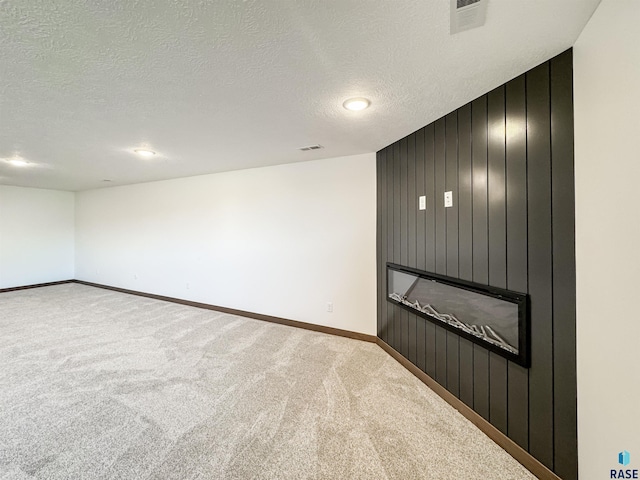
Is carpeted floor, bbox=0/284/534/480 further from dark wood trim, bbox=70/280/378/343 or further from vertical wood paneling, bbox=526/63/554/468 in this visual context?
vertical wood paneling, bbox=526/63/554/468

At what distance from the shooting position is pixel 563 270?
135 cm

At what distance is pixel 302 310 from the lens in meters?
3.68

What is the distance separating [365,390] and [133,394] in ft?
6.54

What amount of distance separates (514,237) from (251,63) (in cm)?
188

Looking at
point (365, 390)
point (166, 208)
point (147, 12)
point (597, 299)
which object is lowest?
point (365, 390)

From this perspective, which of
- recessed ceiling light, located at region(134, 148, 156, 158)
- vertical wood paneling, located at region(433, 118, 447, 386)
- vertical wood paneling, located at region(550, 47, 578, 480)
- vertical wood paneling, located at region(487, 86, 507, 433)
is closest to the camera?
vertical wood paneling, located at region(550, 47, 578, 480)

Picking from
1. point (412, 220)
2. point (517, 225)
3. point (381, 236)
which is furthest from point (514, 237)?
point (381, 236)

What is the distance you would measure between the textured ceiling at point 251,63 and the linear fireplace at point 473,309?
139 cm

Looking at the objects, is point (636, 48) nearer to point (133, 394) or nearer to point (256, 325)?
point (133, 394)

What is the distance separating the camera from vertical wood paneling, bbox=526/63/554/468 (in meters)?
1.42

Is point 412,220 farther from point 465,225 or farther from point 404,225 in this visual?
Result: point 465,225

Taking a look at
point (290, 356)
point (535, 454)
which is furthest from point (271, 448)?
point (535, 454)

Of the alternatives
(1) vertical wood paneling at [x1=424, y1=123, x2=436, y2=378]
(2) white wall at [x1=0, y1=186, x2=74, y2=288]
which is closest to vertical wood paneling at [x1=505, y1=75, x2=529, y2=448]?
(1) vertical wood paneling at [x1=424, y1=123, x2=436, y2=378]

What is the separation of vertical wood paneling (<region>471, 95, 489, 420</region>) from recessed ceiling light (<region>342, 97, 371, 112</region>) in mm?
790
